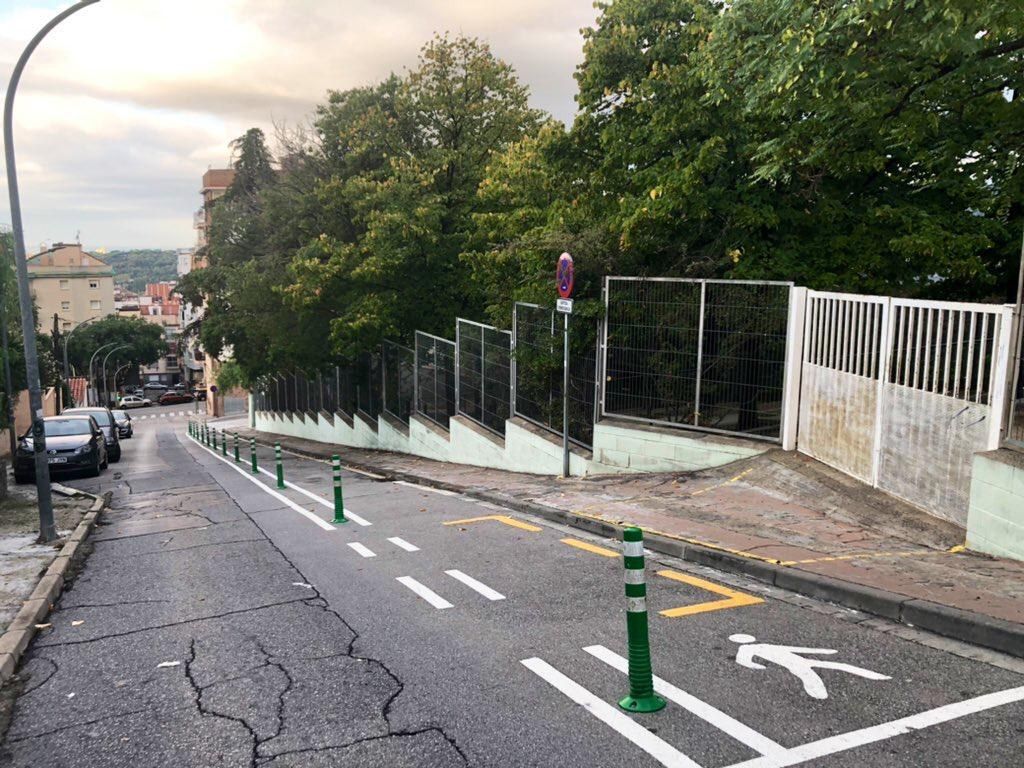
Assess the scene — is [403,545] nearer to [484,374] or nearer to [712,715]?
[712,715]

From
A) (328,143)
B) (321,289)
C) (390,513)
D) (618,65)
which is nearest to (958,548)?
(390,513)

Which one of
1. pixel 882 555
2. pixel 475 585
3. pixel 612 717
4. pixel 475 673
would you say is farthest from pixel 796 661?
pixel 475 585

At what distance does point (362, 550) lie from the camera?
898 centimetres

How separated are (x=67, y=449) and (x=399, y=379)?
9.33 m

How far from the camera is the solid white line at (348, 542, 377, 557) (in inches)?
343

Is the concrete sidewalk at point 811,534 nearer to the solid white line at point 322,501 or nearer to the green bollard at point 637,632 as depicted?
the solid white line at point 322,501

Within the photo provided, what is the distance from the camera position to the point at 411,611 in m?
6.49

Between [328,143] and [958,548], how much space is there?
23764 millimetres

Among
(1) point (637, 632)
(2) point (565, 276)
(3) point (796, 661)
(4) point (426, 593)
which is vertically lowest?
(4) point (426, 593)

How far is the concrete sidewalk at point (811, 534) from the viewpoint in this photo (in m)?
5.75

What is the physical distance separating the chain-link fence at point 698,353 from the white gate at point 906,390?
1.83ft

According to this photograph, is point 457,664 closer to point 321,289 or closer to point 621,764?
point 621,764

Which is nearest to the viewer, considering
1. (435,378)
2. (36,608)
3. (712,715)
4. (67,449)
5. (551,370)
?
(712,715)

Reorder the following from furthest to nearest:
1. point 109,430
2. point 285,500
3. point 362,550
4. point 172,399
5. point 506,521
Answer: point 172,399 → point 109,430 → point 285,500 → point 506,521 → point 362,550
